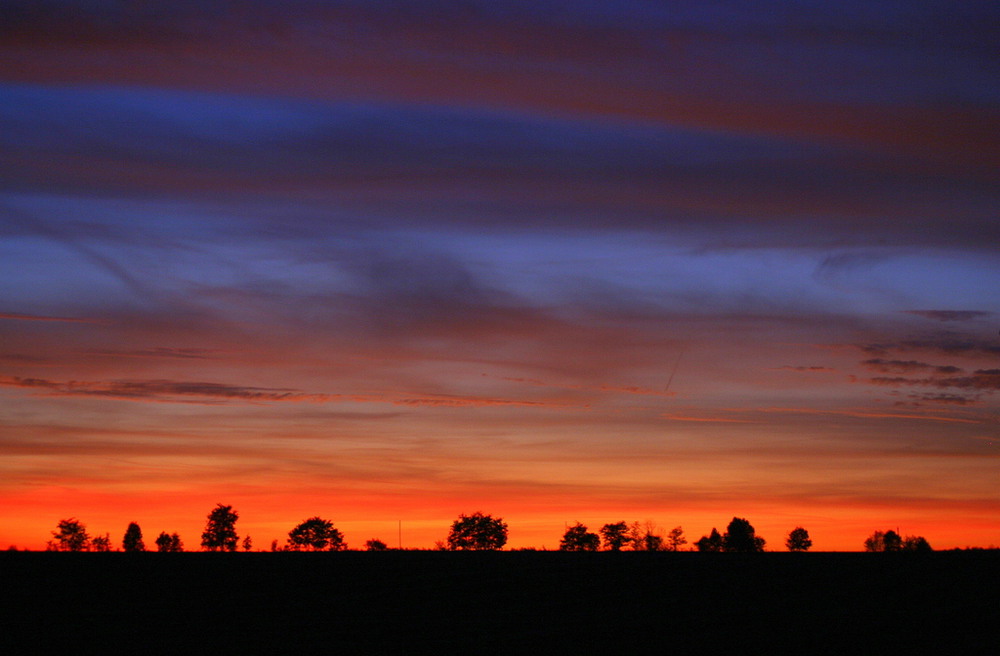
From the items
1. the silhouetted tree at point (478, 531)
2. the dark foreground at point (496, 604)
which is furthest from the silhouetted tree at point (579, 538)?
the dark foreground at point (496, 604)

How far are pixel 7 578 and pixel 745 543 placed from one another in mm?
124497

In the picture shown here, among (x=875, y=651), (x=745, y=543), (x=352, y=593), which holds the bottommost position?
(x=875, y=651)

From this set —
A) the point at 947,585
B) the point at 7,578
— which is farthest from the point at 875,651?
the point at 7,578

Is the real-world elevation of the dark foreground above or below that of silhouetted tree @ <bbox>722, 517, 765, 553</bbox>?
below

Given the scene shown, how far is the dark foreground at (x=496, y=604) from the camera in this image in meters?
31.0

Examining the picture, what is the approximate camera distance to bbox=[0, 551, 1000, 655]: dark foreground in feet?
102

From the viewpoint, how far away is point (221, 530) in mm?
175625

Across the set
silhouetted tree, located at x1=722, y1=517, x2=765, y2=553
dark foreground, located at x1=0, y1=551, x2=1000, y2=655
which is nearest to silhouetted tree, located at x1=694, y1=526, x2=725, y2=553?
silhouetted tree, located at x1=722, y1=517, x2=765, y2=553

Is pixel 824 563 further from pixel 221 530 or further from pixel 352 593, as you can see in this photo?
pixel 221 530

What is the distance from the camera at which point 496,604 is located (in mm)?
39156

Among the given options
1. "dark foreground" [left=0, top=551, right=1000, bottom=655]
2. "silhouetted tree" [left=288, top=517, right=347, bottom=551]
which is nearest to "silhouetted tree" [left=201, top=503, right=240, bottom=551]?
"silhouetted tree" [left=288, top=517, right=347, bottom=551]

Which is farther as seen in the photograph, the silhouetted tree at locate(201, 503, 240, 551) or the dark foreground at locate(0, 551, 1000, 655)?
the silhouetted tree at locate(201, 503, 240, 551)

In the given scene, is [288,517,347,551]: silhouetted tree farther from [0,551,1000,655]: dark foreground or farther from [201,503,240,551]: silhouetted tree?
[0,551,1000,655]: dark foreground

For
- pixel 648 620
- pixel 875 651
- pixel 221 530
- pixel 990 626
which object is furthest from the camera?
pixel 221 530
